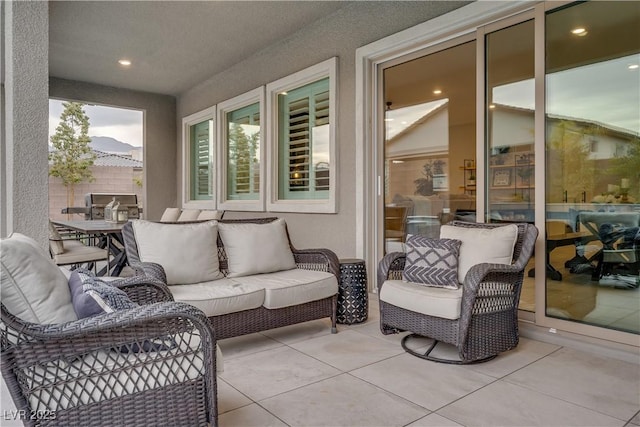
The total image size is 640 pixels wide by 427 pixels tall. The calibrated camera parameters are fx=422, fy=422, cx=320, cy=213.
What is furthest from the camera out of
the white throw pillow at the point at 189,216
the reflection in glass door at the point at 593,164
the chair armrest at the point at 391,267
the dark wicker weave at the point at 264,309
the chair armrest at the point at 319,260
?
the white throw pillow at the point at 189,216

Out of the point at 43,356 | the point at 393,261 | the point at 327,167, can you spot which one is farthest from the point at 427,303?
the point at 327,167

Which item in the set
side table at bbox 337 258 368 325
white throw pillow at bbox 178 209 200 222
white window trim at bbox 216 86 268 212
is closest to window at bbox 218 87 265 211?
white window trim at bbox 216 86 268 212

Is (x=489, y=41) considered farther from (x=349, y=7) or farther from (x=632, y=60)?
(x=349, y=7)

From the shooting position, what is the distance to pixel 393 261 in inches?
119

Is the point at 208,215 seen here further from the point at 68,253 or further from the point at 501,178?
the point at 501,178

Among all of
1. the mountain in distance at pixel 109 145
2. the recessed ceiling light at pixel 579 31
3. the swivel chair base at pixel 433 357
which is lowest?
the swivel chair base at pixel 433 357

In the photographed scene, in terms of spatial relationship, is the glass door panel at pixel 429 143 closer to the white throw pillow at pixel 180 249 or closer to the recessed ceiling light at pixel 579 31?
the recessed ceiling light at pixel 579 31

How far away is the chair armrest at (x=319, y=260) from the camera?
3.25m

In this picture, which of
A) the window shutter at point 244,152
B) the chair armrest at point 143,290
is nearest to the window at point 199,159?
the window shutter at point 244,152

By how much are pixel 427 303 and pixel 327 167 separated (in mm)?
2515

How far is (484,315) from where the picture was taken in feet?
8.22

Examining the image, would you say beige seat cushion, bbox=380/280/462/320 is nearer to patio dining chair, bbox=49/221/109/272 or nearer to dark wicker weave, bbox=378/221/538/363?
dark wicker weave, bbox=378/221/538/363

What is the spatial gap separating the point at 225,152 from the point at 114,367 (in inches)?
213

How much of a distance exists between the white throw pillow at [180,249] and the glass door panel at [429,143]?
6.86ft
